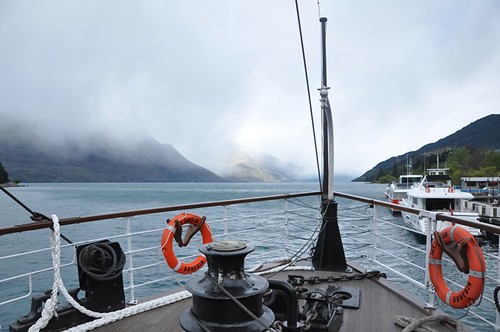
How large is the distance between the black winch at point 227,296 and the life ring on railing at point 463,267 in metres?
1.72

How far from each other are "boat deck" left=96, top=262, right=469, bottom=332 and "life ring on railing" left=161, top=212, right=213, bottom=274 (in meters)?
0.28

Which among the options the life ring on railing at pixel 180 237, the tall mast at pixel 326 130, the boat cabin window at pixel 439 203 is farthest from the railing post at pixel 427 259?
the boat cabin window at pixel 439 203

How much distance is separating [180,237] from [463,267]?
79.5 inches

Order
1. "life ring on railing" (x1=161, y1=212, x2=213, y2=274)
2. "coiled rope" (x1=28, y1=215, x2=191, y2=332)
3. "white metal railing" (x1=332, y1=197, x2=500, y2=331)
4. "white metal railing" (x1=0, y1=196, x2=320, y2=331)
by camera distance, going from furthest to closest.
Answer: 1. "white metal railing" (x1=0, y1=196, x2=320, y2=331)
2. "life ring on railing" (x1=161, y1=212, x2=213, y2=274)
3. "white metal railing" (x1=332, y1=197, x2=500, y2=331)
4. "coiled rope" (x1=28, y1=215, x2=191, y2=332)

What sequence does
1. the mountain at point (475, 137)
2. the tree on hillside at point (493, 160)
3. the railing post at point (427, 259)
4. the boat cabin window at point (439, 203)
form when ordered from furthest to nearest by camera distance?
the mountain at point (475, 137), the tree on hillside at point (493, 160), the boat cabin window at point (439, 203), the railing post at point (427, 259)

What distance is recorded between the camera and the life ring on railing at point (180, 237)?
9.11 ft

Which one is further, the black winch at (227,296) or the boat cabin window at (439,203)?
the boat cabin window at (439,203)

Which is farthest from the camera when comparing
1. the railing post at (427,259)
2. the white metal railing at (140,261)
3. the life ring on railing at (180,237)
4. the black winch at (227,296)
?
the white metal railing at (140,261)

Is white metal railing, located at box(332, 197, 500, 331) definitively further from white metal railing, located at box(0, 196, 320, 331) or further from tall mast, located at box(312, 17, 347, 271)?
white metal railing, located at box(0, 196, 320, 331)

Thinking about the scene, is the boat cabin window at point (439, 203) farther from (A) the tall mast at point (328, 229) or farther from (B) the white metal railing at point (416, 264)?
(A) the tall mast at point (328, 229)

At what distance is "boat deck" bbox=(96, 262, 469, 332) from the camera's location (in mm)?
2164

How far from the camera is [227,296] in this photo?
2.84 ft

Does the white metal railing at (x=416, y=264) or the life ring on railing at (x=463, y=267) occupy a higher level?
the life ring on railing at (x=463, y=267)

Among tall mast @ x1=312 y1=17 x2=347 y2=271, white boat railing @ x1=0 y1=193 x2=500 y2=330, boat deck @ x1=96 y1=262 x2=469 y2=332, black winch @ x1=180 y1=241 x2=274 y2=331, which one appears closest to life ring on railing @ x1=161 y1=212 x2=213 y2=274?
white boat railing @ x1=0 y1=193 x2=500 y2=330
